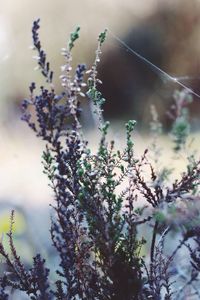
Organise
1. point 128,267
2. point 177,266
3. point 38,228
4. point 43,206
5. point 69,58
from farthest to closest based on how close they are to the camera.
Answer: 1. point 43,206
2. point 38,228
3. point 177,266
4. point 128,267
5. point 69,58

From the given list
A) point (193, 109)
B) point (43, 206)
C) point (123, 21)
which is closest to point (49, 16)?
point (123, 21)

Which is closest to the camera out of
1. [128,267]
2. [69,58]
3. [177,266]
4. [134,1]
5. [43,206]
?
[69,58]

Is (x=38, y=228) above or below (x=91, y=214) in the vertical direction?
above

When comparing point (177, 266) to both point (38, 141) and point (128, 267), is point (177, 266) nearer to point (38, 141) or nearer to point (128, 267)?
point (128, 267)

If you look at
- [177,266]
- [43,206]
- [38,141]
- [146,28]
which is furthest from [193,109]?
[177,266]

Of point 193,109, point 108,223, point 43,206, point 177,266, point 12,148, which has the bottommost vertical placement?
point 108,223

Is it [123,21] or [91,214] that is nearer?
[91,214]
